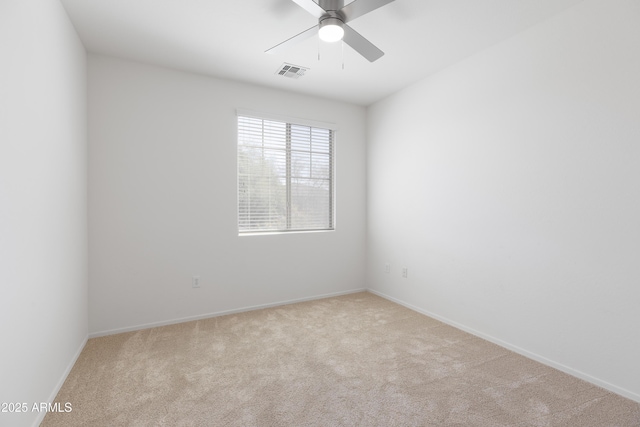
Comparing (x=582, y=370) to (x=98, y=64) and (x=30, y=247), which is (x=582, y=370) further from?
(x=98, y=64)

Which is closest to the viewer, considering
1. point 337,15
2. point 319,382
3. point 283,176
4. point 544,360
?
point 337,15

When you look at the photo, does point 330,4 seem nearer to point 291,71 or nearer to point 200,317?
point 291,71

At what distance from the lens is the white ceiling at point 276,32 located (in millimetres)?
2205

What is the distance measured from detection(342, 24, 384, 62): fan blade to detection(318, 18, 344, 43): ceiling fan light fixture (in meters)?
0.04

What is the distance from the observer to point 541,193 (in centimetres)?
241

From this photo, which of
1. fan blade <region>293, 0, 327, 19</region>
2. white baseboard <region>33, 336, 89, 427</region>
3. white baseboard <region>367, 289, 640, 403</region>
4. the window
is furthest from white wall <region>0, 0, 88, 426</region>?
white baseboard <region>367, 289, 640, 403</region>

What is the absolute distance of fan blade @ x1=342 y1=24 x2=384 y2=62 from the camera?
208 centimetres

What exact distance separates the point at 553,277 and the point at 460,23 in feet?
6.94

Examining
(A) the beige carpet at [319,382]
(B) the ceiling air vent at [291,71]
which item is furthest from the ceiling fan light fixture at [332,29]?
(A) the beige carpet at [319,382]

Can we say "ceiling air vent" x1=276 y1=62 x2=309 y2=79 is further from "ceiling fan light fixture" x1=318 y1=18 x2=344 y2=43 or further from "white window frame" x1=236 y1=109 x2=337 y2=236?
"ceiling fan light fixture" x1=318 y1=18 x2=344 y2=43

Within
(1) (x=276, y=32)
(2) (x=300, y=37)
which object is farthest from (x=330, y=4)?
(1) (x=276, y=32)

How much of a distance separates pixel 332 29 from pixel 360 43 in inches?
10.8

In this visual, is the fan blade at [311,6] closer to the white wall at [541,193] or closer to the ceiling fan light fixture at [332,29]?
the ceiling fan light fixture at [332,29]

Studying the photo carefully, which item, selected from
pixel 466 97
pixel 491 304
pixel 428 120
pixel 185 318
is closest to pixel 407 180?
pixel 428 120
